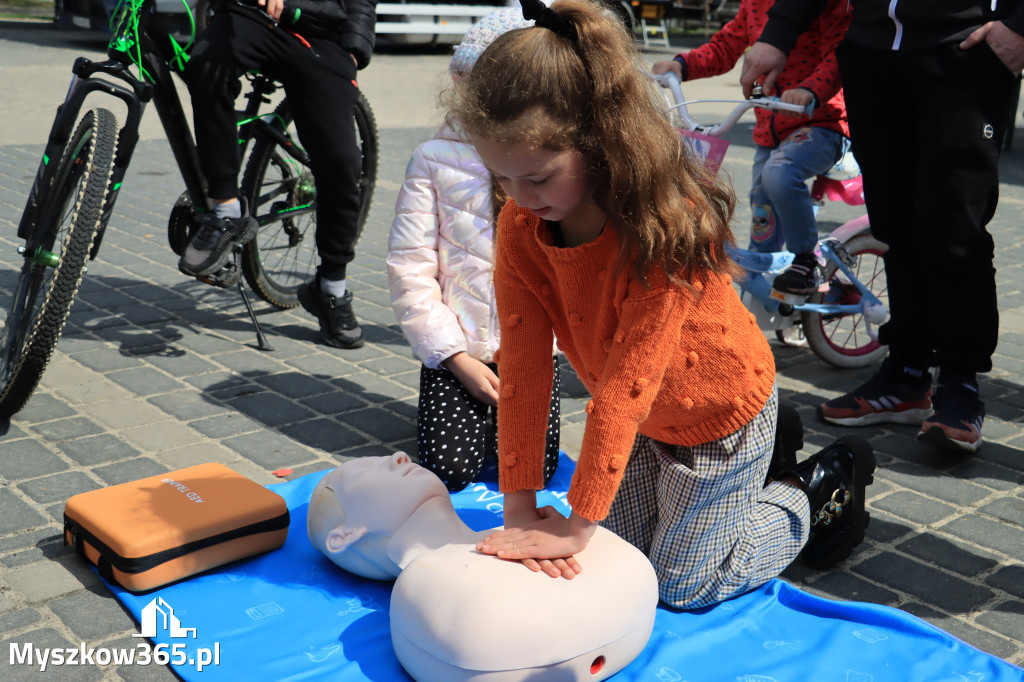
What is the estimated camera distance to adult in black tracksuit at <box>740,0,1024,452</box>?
3.17m

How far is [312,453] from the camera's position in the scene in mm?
3373

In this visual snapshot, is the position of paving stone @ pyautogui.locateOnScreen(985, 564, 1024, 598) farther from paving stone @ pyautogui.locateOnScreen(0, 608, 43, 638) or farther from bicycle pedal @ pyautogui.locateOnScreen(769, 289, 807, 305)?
paving stone @ pyautogui.locateOnScreen(0, 608, 43, 638)

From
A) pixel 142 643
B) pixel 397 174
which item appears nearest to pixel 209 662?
pixel 142 643

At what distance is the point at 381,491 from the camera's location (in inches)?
102

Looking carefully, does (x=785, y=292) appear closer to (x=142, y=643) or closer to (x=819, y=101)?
(x=819, y=101)

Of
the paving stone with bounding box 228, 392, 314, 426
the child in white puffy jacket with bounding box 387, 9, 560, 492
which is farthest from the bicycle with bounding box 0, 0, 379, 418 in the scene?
the child in white puffy jacket with bounding box 387, 9, 560, 492

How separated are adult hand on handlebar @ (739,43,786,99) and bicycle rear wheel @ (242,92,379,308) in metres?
1.71

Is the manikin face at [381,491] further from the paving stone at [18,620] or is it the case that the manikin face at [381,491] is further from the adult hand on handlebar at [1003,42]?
the adult hand on handlebar at [1003,42]

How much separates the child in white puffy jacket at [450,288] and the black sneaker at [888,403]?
118 centimetres

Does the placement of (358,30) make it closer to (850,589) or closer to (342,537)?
(342,537)

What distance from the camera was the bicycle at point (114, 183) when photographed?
326cm

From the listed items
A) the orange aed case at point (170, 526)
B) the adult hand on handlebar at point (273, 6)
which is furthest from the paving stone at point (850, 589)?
the adult hand on handlebar at point (273, 6)

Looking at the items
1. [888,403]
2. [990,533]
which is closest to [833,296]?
[888,403]

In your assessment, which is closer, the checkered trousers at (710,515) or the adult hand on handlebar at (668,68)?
the checkered trousers at (710,515)
